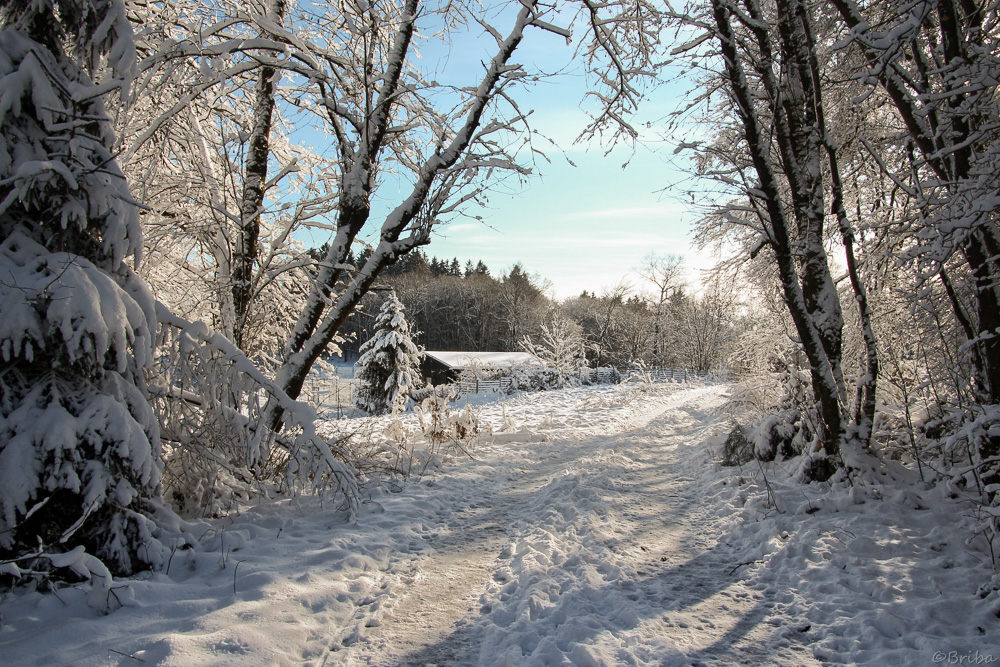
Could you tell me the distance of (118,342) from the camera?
3115 millimetres

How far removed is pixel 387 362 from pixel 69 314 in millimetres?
19984

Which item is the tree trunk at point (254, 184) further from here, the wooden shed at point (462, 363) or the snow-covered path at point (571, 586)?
the wooden shed at point (462, 363)

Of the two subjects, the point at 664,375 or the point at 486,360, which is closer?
the point at 486,360

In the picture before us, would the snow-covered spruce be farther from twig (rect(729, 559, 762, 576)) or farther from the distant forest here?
the distant forest

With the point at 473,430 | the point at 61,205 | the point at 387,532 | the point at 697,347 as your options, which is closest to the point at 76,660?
the point at 387,532

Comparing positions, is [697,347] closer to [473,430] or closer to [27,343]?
[473,430]

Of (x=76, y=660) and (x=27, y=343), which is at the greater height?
(x=27, y=343)

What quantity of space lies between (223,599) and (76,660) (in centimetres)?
81

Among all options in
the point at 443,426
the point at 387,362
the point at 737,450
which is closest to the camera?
the point at 737,450

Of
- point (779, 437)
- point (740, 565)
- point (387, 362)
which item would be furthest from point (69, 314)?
point (387, 362)

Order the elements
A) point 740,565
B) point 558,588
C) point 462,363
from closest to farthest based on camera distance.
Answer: point 558,588
point 740,565
point 462,363

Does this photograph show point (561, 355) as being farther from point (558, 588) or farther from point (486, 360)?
point (558, 588)

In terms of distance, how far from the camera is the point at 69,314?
2.88 meters

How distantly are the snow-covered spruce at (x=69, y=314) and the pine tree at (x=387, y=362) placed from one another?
18841mm
